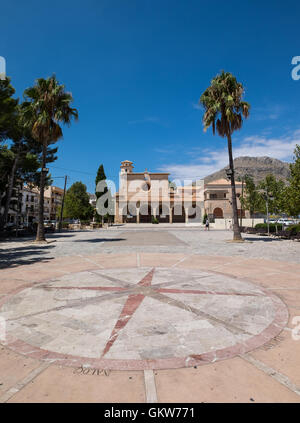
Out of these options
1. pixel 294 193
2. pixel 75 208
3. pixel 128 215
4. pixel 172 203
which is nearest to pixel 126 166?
pixel 128 215

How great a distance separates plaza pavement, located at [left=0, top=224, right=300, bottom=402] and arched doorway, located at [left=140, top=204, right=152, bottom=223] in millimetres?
51048

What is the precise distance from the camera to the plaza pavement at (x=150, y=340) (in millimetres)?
2473

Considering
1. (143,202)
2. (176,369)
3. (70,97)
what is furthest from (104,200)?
(176,369)

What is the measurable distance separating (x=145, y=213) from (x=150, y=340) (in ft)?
181

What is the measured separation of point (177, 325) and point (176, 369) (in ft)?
3.91

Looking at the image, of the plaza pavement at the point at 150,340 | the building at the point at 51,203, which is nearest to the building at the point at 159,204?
the building at the point at 51,203

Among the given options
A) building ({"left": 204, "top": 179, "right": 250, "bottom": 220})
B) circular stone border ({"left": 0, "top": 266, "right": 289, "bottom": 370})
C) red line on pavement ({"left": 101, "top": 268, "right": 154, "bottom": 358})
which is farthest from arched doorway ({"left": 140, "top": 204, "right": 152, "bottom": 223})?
circular stone border ({"left": 0, "top": 266, "right": 289, "bottom": 370})

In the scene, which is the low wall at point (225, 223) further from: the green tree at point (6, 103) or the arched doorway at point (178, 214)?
the green tree at point (6, 103)

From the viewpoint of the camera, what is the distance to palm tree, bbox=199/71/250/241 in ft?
57.2

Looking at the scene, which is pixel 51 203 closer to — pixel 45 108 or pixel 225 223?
pixel 225 223

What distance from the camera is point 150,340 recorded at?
3.49 meters

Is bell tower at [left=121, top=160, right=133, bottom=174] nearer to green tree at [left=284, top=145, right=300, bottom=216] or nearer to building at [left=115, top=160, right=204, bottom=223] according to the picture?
building at [left=115, top=160, right=204, bottom=223]

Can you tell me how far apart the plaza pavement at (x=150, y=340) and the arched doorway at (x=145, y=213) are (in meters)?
51.0
